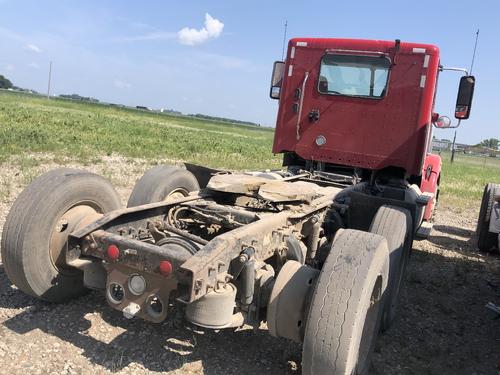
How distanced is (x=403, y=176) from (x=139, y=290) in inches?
163

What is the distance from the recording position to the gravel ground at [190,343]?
125 inches

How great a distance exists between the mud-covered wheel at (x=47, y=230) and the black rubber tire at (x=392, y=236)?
230 cm

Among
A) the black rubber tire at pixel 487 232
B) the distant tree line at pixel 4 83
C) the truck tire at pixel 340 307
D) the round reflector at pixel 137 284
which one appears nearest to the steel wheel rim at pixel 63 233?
the round reflector at pixel 137 284

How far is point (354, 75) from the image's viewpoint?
5.91m

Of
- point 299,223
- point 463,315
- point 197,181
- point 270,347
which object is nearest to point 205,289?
point 270,347

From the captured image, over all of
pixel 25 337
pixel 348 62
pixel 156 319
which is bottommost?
pixel 25 337

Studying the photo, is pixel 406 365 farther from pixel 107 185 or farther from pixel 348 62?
pixel 348 62

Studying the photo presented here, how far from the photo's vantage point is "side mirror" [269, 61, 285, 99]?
6.43 metres

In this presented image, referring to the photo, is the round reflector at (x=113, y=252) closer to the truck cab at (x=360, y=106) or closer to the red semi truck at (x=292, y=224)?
the red semi truck at (x=292, y=224)

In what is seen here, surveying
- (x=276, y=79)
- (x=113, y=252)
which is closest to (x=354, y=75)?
(x=276, y=79)

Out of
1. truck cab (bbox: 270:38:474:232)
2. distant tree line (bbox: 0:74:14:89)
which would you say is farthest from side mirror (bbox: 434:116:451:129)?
distant tree line (bbox: 0:74:14:89)

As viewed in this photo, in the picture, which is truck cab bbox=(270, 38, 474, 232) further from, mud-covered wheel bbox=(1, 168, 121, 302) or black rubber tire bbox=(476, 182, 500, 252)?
mud-covered wheel bbox=(1, 168, 121, 302)

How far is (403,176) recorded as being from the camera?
19.8ft

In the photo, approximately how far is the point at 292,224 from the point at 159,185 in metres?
1.47
